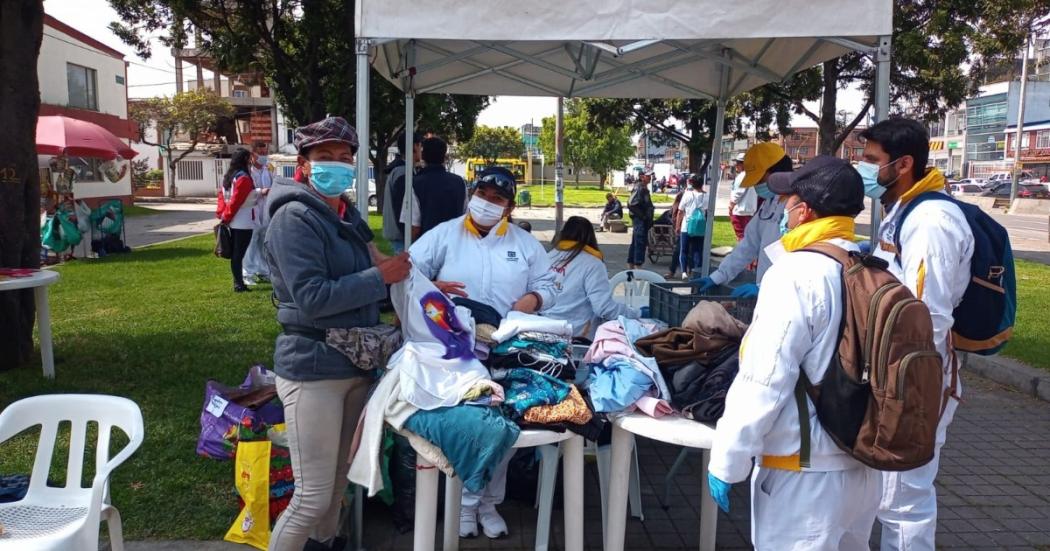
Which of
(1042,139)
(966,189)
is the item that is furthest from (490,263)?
(1042,139)

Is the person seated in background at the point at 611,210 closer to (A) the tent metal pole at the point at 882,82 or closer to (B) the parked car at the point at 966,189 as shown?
(A) the tent metal pole at the point at 882,82

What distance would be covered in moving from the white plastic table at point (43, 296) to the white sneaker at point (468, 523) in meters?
3.48

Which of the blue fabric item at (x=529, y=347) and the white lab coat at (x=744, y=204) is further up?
the white lab coat at (x=744, y=204)

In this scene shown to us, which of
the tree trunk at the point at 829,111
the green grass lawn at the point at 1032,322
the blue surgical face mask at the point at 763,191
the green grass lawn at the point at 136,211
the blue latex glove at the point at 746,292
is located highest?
the tree trunk at the point at 829,111

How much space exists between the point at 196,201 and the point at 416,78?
120 ft

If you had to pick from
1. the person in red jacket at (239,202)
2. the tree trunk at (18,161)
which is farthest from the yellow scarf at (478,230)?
the person in red jacket at (239,202)

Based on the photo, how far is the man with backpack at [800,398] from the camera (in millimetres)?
2199

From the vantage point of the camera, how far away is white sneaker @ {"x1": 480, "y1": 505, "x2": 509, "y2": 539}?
12.2 ft

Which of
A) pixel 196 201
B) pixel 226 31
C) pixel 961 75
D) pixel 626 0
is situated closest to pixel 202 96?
pixel 196 201

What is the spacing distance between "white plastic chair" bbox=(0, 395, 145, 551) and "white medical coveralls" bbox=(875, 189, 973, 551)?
2.98 meters

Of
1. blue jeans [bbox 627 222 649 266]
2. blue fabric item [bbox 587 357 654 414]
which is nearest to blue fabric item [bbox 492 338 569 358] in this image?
blue fabric item [bbox 587 357 654 414]

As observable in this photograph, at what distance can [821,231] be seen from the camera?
7.68ft

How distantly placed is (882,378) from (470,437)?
1.35 m

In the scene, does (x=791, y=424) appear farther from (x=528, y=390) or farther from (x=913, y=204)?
(x=913, y=204)
